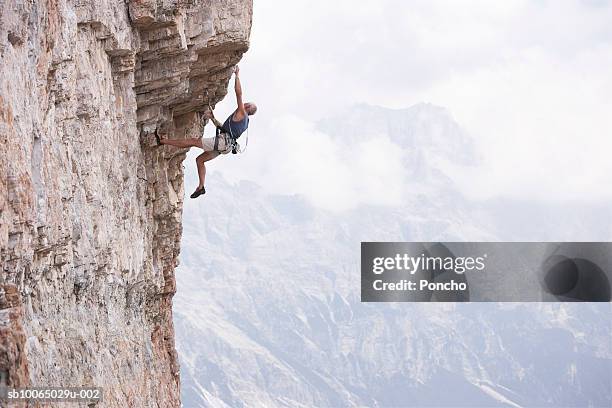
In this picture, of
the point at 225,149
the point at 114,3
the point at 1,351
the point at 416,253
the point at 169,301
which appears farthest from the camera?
the point at 416,253

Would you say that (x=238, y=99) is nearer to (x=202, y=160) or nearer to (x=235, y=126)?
(x=235, y=126)

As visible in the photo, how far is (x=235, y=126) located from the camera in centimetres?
2859

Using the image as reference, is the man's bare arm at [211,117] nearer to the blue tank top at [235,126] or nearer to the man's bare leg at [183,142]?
the blue tank top at [235,126]

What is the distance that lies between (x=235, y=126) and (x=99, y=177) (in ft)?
19.0

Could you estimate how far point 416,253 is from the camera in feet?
150

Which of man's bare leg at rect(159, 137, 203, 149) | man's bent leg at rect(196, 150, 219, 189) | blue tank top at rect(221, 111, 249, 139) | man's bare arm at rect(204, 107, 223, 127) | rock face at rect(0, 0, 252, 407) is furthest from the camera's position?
man's bare arm at rect(204, 107, 223, 127)

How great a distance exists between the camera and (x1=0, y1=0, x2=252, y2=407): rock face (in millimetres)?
17531

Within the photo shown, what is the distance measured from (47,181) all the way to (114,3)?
5.81 metres

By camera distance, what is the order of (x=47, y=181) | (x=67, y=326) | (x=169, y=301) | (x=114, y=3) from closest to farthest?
1. (x=47, y=181)
2. (x=67, y=326)
3. (x=114, y=3)
4. (x=169, y=301)

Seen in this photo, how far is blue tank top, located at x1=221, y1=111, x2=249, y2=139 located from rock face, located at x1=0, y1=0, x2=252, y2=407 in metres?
1.32

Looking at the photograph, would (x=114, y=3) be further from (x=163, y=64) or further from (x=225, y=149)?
(x=225, y=149)

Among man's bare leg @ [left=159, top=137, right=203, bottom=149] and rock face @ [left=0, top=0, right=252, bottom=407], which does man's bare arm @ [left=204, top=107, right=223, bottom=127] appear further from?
man's bare leg @ [left=159, top=137, right=203, bottom=149]

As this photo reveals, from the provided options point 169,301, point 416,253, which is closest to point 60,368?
point 169,301

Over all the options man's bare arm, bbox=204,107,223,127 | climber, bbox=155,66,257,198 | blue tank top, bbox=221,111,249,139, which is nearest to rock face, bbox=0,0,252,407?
man's bare arm, bbox=204,107,223,127
